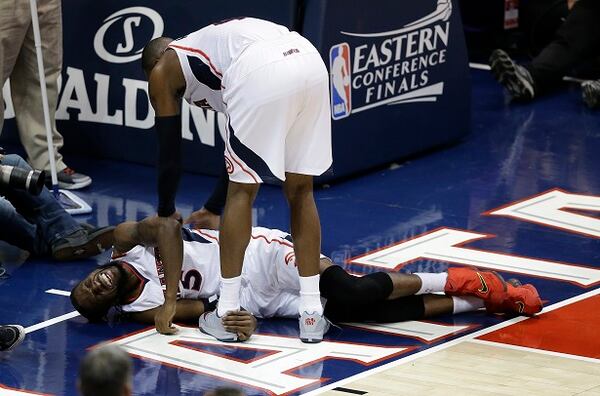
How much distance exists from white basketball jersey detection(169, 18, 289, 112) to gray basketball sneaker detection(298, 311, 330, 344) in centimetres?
115

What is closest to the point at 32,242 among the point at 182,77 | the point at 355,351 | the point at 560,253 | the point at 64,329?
the point at 64,329

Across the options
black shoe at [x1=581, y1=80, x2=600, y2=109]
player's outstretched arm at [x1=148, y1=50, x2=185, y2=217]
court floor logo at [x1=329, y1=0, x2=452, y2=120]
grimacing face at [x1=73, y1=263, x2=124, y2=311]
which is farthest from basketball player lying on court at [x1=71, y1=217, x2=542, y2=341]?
black shoe at [x1=581, y1=80, x2=600, y2=109]

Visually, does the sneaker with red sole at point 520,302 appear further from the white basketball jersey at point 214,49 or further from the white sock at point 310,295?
the white basketball jersey at point 214,49

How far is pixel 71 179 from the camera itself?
9.08 m

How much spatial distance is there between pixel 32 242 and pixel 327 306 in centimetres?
192

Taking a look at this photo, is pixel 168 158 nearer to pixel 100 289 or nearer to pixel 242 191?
pixel 242 191

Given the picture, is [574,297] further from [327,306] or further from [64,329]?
[64,329]

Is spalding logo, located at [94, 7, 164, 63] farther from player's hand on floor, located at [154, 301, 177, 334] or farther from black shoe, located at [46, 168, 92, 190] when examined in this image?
player's hand on floor, located at [154, 301, 177, 334]

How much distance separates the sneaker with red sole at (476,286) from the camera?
676 cm

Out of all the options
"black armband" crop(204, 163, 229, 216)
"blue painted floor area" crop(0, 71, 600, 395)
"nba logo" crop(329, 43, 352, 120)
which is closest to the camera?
"blue painted floor area" crop(0, 71, 600, 395)

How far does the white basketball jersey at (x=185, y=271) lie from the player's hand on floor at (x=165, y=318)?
0.12 metres

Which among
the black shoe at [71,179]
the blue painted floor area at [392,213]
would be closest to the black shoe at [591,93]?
the blue painted floor area at [392,213]

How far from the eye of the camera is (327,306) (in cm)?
675

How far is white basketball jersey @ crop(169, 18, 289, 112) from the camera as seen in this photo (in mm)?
6480
